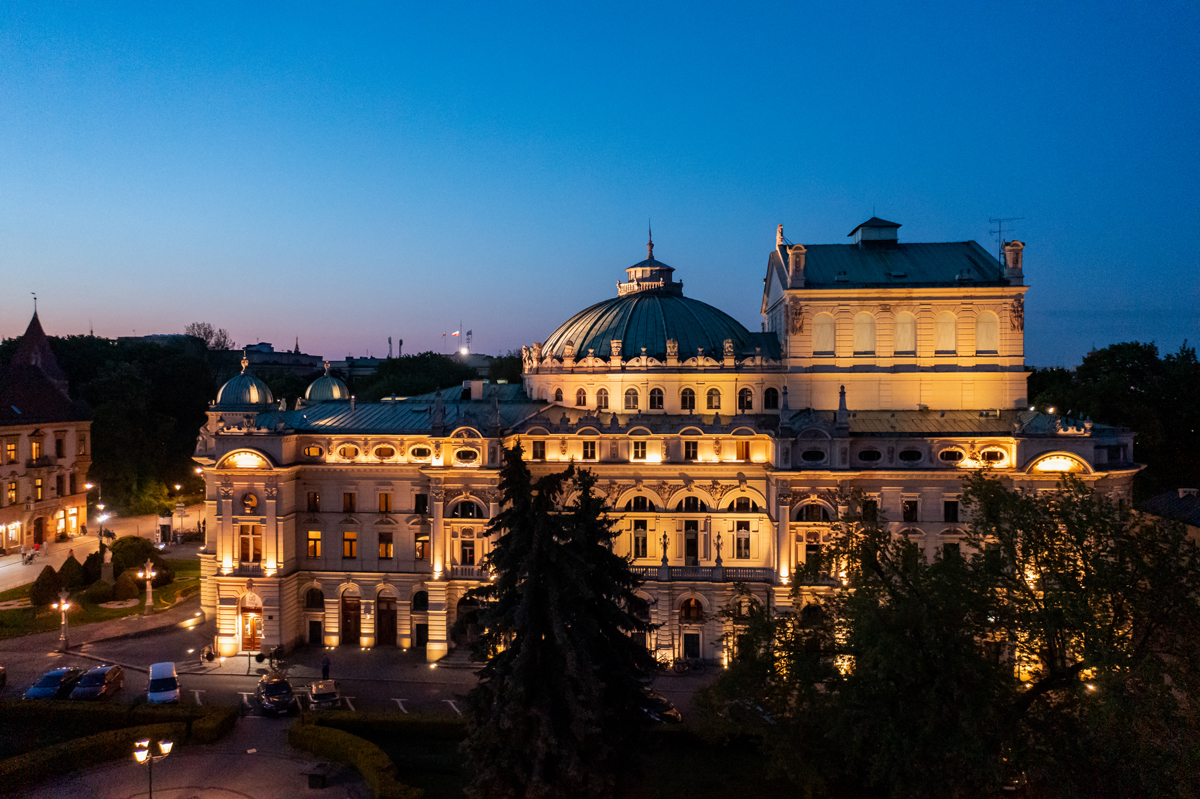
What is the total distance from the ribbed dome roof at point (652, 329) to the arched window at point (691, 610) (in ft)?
51.1

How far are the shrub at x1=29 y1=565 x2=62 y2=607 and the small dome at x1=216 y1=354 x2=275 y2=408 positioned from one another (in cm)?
1796

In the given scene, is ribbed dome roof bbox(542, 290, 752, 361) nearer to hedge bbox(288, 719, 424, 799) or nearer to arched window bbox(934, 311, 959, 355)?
arched window bbox(934, 311, 959, 355)

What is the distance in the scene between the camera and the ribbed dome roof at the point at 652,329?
54312mm

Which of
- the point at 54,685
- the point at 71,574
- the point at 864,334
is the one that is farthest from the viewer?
the point at 71,574

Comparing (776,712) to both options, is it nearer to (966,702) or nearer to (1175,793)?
(966,702)

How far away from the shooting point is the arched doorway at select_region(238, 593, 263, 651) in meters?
48.9

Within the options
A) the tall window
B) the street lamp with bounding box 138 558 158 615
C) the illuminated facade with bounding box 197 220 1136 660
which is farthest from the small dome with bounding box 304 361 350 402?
the street lamp with bounding box 138 558 158 615

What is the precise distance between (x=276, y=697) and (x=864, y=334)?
1564 inches

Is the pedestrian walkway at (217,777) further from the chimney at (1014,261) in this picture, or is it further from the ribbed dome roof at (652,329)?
the chimney at (1014,261)

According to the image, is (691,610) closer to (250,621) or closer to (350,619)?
(350,619)

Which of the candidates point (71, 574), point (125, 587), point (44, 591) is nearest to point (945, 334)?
point (125, 587)

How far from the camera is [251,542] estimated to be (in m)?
49.4

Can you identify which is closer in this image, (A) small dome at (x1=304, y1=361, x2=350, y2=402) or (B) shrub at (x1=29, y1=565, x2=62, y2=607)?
(B) shrub at (x1=29, y1=565, x2=62, y2=607)

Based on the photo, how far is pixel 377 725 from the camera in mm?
37125
